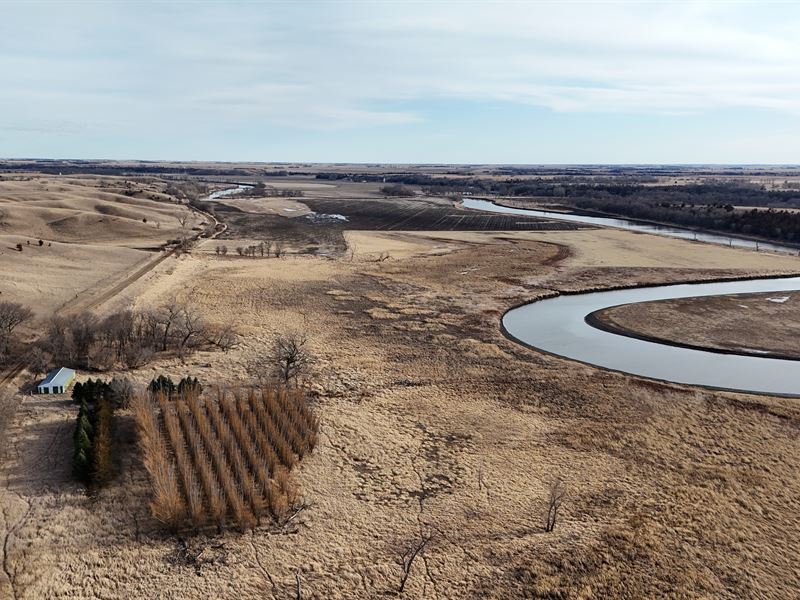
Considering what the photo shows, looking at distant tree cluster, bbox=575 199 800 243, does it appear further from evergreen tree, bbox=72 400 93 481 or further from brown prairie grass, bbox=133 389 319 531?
evergreen tree, bbox=72 400 93 481

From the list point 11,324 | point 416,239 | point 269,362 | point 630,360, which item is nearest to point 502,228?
point 416,239

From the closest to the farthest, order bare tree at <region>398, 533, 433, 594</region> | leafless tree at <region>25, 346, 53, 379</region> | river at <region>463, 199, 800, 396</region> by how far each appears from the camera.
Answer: bare tree at <region>398, 533, 433, 594</region>, leafless tree at <region>25, 346, 53, 379</region>, river at <region>463, 199, 800, 396</region>

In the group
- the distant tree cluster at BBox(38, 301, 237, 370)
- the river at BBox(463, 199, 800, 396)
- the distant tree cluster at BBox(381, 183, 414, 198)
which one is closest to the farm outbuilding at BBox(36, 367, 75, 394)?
the distant tree cluster at BBox(38, 301, 237, 370)

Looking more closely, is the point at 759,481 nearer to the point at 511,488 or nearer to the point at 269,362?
the point at 511,488

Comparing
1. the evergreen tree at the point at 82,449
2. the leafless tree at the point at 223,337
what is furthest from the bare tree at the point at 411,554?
the leafless tree at the point at 223,337

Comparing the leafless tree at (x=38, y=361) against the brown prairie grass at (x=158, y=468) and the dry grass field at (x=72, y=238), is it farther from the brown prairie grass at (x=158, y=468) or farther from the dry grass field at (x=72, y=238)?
the dry grass field at (x=72, y=238)

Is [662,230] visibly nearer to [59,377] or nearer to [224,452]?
[224,452]
